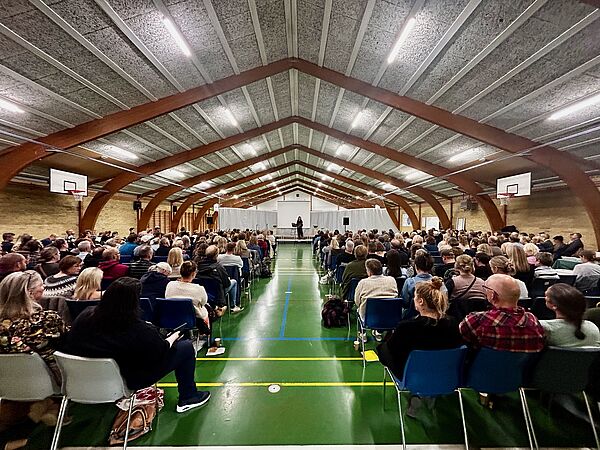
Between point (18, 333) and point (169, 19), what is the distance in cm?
403

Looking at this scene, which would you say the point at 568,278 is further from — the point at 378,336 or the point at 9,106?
Answer: the point at 9,106

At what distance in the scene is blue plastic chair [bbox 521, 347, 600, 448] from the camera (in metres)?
1.79

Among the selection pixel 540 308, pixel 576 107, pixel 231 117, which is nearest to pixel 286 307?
pixel 540 308

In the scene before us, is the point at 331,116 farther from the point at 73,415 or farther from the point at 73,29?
the point at 73,415

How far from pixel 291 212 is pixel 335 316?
17.8 metres

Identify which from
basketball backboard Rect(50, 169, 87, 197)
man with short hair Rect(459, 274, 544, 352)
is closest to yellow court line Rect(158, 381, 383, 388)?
man with short hair Rect(459, 274, 544, 352)

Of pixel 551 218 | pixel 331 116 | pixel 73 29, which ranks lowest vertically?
pixel 551 218

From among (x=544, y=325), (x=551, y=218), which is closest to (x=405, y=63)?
(x=544, y=325)

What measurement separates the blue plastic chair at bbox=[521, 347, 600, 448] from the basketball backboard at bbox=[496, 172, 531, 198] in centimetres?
816

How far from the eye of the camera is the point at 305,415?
94.5 inches

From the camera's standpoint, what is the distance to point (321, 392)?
2740 mm

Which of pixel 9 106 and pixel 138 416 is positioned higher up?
pixel 9 106

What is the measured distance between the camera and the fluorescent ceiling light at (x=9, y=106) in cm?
496

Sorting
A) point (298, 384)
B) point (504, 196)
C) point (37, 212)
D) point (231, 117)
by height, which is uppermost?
point (231, 117)
